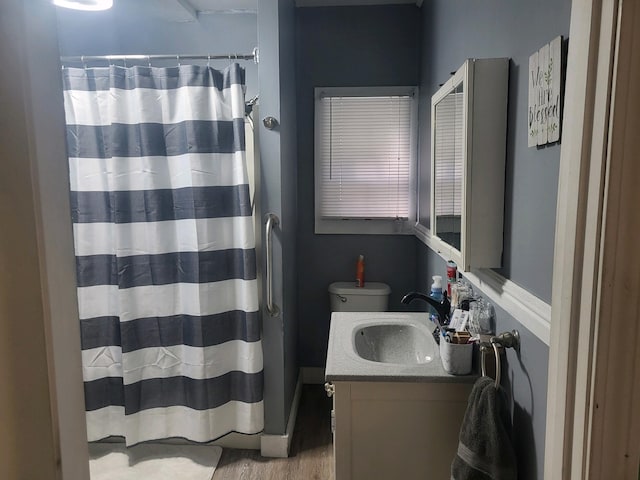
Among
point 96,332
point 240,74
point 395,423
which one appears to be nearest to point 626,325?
point 395,423

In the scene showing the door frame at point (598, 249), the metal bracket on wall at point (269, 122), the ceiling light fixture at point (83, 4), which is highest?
the ceiling light fixture at point (83, 4)

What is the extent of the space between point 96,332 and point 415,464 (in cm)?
165

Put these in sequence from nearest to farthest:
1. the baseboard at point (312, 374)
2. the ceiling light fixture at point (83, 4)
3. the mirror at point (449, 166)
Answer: the mirror at point (449, 166)
the ceiling light fixture at point (83, 4)
the baseboard at point (312, 374)

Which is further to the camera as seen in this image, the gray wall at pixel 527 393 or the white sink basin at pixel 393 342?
the white sink basin at pixel 393 342

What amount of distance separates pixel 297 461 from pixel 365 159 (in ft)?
6.04

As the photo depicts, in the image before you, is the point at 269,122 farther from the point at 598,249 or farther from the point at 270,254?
the point at 598,249

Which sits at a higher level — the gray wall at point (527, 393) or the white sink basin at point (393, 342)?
the gray wall at point (527, 393)

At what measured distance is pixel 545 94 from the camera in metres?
0.99

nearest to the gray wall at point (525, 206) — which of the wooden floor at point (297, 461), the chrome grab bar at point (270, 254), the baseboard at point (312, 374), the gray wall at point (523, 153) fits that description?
the gray wall at point (523, 153)

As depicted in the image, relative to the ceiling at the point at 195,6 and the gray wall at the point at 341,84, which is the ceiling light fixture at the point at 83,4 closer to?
the ceiling at the point at 195,6

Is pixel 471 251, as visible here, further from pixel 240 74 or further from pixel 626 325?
pixel 240 74

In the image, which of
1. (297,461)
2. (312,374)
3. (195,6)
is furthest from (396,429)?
(195,6)

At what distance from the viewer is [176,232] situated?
2.17 meters

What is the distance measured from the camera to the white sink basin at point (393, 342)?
187cm
